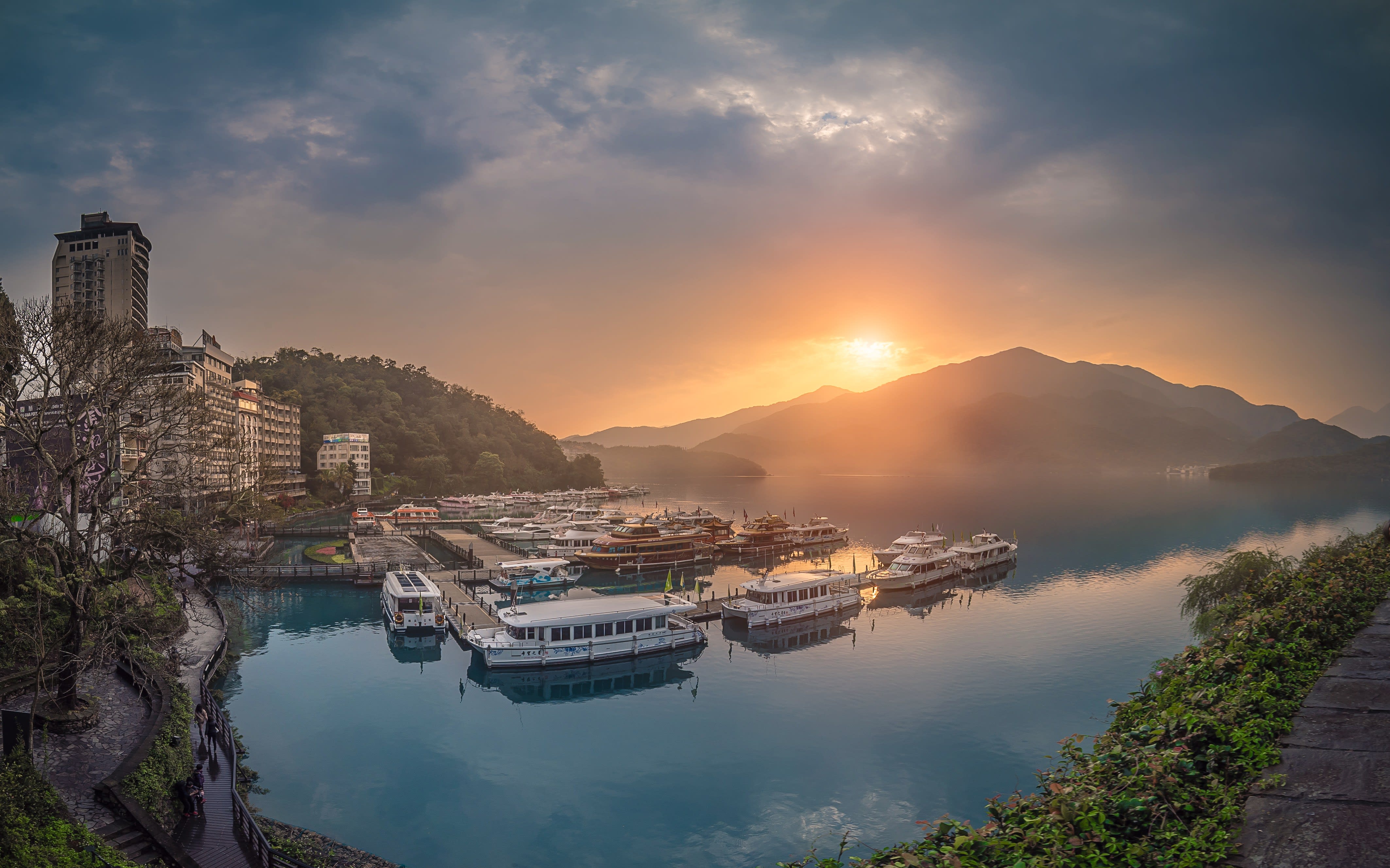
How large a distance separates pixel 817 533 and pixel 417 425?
9798 cm

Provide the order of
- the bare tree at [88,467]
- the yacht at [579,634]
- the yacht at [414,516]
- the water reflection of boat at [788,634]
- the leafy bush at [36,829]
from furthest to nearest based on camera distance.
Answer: the yacht at [414,516] < the water reflection of boat at [788,634] < the yacht at [579,634] < the bare tree at [88,467] < the leafy bush at [36,829]

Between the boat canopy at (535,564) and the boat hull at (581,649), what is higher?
the boat canopy at (535,564)

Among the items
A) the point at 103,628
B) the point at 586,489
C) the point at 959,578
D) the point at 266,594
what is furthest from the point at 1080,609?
the point at 586,489

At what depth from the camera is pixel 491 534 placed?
90.7m

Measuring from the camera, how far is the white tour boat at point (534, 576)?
57031 mm

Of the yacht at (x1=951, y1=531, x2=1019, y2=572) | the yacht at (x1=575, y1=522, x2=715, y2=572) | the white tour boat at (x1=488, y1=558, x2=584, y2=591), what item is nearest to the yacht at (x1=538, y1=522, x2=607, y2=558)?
the yacht at (x1=575, y1=522, x2=715, y2=572)

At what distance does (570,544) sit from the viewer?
2938 inches

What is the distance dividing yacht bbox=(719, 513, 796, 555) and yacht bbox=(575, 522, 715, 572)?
443 centimetres

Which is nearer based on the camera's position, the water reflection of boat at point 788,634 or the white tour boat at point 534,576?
the water reflection of boat at point 788,634

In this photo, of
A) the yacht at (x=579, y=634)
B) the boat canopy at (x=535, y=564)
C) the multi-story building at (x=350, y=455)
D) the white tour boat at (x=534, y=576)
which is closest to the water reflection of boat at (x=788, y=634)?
the yacht at (x=579, y=634)

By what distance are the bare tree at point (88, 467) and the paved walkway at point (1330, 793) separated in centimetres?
2306

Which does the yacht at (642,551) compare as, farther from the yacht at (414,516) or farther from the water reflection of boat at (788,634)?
the yacht at (414,516)

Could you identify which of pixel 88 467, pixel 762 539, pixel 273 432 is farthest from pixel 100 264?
pixel 762 539

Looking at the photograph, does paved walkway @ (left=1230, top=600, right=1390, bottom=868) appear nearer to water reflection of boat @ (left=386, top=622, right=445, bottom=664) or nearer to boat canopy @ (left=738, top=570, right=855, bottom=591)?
water reflection of boat @ (left=386, top=622, right=445, bottom=664)
